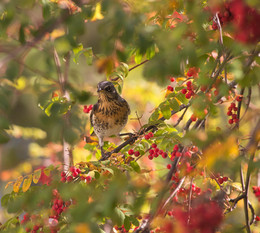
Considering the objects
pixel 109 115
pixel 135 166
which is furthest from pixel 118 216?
pixel 109 115

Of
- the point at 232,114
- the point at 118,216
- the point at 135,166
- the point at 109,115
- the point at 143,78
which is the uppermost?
the point at 143,78

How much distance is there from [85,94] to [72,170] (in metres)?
0.93

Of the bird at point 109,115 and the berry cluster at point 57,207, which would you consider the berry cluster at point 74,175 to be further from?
the bird at point 109,115

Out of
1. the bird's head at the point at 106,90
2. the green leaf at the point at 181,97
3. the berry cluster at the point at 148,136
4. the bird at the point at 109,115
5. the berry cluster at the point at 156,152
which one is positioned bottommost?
the bird at the point at 109,115

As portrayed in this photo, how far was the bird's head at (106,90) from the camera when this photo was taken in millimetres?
4027

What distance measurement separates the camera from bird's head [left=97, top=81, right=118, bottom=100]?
13.2 feet

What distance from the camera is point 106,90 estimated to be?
4.20 metres


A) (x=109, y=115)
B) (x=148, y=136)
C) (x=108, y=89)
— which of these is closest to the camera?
(x=148, y=136)

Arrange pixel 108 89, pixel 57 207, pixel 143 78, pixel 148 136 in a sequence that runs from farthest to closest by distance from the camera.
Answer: pixel 108 89, pixel 148 136, pixel 57 207, pixel 143 78

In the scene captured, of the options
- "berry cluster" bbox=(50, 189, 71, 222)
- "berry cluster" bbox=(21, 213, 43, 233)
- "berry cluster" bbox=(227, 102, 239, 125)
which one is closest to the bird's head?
"berry cluster" bbox=(227, 102, 239, 125)

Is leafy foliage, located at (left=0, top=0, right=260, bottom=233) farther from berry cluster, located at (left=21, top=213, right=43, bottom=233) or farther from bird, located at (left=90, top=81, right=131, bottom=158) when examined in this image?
bird, located at (left=90, top=81, right=131, bottom=158)

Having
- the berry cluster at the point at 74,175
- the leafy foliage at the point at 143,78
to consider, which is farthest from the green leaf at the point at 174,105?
the berry cluster at the point at 74,175

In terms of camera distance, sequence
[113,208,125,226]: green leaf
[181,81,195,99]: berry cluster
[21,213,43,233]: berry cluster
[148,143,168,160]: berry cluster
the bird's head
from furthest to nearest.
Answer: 1. the bird's head
2. [148,143,168,160]: berry cluster
3. [181,81,195,99]: berry cluster
4. [21,213,43,233]: berry cluster
5. [113,208,125,226]: green leaf

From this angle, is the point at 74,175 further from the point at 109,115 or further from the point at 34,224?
the point at 109,115
